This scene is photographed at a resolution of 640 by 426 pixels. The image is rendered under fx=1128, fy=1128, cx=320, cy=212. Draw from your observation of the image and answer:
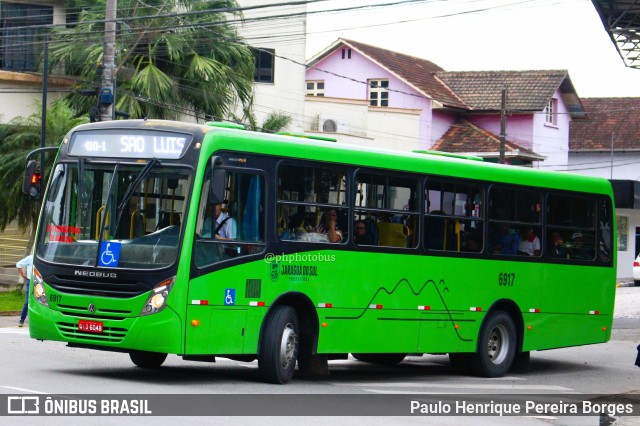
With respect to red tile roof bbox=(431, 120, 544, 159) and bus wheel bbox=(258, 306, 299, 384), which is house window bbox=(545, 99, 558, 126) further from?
bus wheel bbox=(258, 306, 299, 384)

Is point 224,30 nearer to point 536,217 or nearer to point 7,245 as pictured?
point 7,245

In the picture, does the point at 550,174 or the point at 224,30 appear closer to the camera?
the point at 550,174

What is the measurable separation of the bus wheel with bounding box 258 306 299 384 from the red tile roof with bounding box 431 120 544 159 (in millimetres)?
37408

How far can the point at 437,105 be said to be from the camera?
52281 mm

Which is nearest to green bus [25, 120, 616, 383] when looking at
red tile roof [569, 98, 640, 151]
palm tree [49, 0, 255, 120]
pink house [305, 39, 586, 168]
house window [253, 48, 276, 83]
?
palm tree [49, 0, 255, 120]

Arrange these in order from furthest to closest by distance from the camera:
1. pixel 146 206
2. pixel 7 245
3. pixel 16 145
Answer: pixel 7 245 → pixel 16 145 → pixel 146 206

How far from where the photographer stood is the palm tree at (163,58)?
108 ft

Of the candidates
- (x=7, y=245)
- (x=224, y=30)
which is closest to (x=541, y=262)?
(x=224, y=30)

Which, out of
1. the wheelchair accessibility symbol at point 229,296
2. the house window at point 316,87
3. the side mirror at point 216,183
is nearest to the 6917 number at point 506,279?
the wheelchair accessibility symbol at point 229,296

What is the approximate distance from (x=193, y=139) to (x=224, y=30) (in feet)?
73.6

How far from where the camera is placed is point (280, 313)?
14.2 metres

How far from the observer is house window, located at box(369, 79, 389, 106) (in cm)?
5496

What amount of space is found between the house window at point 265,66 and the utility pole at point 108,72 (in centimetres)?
1824

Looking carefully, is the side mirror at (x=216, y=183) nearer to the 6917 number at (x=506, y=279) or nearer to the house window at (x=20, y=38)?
the 6917 number at (x=506, y=279)
